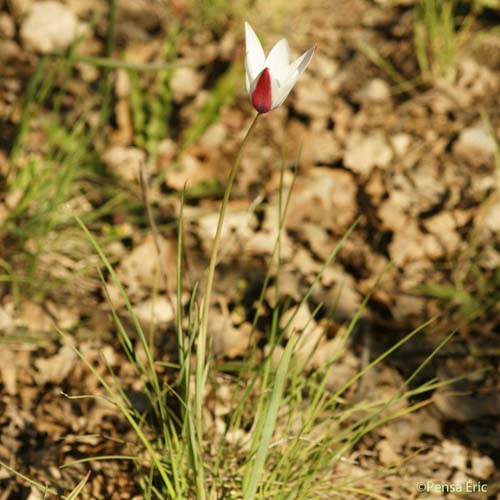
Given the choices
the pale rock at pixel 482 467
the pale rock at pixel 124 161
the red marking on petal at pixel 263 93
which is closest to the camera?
the red marking on petal at pixel 263 93

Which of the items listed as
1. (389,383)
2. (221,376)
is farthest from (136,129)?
(389,383)

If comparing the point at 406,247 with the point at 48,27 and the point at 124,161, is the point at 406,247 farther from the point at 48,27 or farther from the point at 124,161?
the point at 48,27

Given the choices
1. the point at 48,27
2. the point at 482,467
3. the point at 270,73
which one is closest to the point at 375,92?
the point at 48,27

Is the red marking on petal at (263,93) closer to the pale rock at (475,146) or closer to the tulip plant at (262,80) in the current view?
the tulip plant at (262,80)

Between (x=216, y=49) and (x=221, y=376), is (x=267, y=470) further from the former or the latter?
(x=216, y=49)

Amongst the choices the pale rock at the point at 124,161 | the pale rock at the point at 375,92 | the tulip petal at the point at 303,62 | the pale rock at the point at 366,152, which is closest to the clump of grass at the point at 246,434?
the tulip petal at the point at 303,62

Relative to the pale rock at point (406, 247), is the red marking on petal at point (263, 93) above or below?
above
